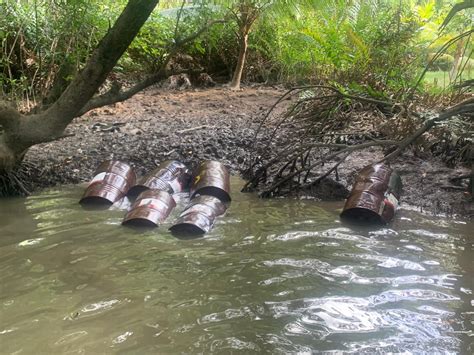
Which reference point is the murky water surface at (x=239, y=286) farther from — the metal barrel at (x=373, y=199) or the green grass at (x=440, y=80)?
the green grass at (x=440, y=80)

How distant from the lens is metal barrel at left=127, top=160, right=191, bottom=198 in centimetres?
620

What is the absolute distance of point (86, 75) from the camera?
19.1 ft

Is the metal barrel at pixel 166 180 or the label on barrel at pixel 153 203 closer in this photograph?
the label on barrel at pixel 153 203

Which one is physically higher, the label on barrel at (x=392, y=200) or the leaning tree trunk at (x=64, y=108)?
the leaning tree trunk at (x=64, y=108)

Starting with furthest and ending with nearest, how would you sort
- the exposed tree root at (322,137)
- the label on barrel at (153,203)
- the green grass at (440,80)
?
the green grass at (440,80) < the exposed tree root at (322,137) < the label on barrel at (153,203)

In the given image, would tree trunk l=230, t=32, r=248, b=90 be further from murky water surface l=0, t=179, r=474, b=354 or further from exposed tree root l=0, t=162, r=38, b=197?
murky water surface l=0, t=179, r=474, b=354

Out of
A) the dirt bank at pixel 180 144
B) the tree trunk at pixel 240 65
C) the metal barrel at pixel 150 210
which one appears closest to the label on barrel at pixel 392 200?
the dirt bank at pixel 180 144

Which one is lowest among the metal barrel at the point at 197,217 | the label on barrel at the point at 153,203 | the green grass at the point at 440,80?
the metal barrel at the point at 197,217

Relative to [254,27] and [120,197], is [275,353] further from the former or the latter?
[254,27]

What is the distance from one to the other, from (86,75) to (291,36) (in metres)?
7.26

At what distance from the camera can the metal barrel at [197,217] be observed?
513cm

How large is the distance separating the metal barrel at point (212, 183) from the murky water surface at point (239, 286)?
0.44 meters

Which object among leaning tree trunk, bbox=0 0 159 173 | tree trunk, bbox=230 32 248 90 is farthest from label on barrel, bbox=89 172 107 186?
tree trunk, bbox=230 32 248 90

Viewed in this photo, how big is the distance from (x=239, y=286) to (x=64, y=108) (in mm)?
3321
